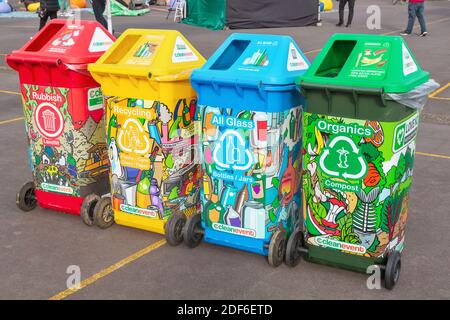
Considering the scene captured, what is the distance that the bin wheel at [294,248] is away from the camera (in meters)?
4.26

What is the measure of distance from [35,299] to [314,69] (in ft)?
8.39

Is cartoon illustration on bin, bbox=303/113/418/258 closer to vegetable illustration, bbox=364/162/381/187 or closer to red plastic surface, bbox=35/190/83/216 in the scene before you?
vegetable illustration, bbox=364/162/381/187

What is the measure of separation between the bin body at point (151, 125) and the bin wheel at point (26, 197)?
107cm

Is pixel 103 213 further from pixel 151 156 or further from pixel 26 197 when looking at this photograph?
pixel 26 197

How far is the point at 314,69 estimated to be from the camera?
4027mm

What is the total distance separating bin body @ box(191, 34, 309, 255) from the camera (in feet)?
13.4

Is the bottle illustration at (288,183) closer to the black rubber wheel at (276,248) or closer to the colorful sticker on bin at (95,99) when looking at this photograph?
the black rubber wheel at (276,248)

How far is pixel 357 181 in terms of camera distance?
392cm

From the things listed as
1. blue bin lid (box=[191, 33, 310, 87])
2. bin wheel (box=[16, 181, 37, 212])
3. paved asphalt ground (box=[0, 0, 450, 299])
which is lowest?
paved asphalt ground (box=[0, 0, 450, 299])

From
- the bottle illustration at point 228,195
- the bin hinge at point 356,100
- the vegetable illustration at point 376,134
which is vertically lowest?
the bottle illustration at point 228,195

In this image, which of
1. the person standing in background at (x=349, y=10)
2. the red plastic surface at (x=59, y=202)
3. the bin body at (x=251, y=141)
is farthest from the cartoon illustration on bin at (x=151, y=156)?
the person standing in background at (x=349, y=10)

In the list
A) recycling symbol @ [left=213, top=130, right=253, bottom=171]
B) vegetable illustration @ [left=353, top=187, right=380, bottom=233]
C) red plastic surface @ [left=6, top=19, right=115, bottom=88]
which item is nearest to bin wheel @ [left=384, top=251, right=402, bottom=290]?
vegetable illustration @ [left=353, top=187, right=380, bottom=233]

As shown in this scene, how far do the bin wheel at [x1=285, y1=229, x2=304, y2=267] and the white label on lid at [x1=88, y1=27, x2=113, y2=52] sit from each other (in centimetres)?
235
